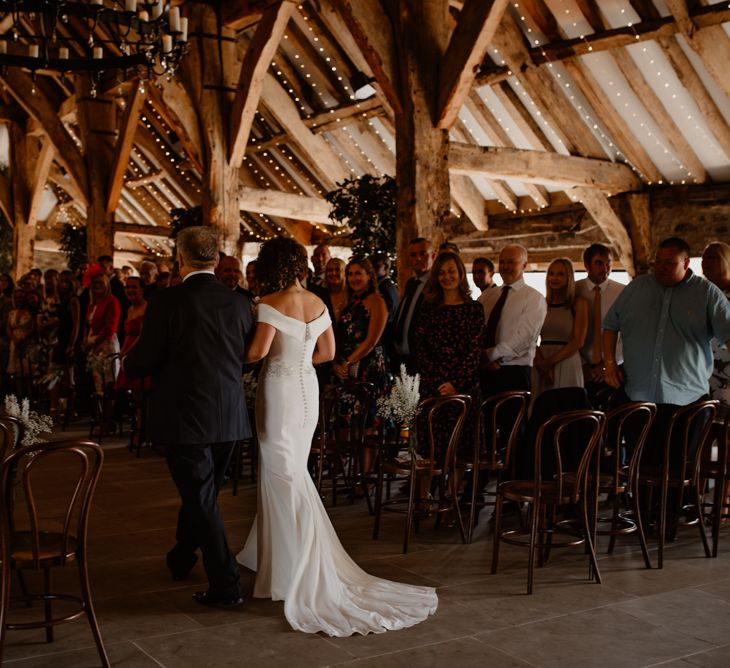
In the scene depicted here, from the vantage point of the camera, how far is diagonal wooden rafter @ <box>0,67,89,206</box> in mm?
12781

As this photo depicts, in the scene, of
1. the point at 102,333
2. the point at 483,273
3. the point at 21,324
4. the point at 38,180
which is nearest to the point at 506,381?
the point at 483,273

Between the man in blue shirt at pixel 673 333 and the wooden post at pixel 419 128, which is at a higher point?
the wooden post at pixel 419 128

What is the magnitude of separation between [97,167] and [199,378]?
992cm

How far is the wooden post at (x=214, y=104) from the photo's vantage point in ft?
31.1

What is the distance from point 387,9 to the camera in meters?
7.22

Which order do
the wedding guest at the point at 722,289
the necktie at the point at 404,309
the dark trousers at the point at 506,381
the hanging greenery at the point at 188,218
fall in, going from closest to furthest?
the wedding guest at the point at 722,289 < the dark trousers at the point at 506,381 < the necktie at the point at 404,309 < the hanging greenery at the point at 188,218

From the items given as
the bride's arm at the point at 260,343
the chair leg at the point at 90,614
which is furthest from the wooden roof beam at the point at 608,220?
the chair leg at the point at 90,614

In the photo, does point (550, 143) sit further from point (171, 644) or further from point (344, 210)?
point (171, 644)

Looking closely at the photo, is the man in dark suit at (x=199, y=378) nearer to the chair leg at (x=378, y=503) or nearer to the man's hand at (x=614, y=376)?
the chair leg at (x=378, y=503)

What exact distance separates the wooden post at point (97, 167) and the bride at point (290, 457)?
30.7 feet

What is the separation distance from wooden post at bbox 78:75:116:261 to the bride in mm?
9366

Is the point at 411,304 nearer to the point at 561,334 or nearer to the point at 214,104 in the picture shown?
the point at 561,334

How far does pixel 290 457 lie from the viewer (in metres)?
3.83

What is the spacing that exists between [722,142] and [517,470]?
20.0 feet
